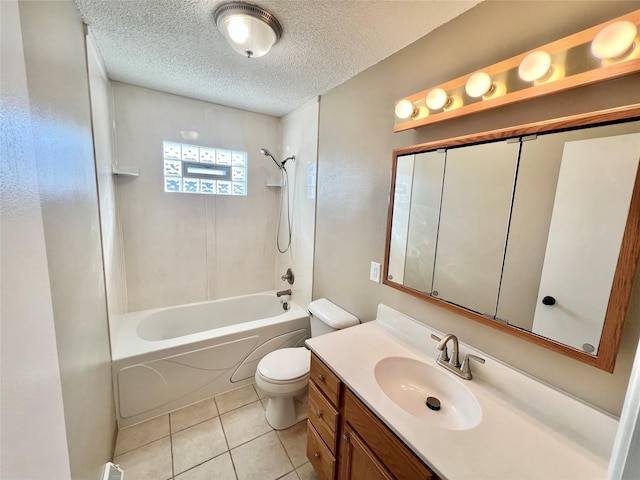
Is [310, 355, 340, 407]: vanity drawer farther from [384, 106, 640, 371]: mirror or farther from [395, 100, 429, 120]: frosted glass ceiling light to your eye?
[395, 100, 429, 120]: frosted glass ceiling light

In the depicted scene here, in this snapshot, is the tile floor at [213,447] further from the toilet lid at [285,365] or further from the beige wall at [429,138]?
the beige wall at [429,138]

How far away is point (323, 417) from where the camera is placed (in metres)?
1.24

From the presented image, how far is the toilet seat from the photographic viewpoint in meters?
1.65

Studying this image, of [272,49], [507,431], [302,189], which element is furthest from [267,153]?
[507,431]

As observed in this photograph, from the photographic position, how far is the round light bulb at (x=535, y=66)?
84 centimetres

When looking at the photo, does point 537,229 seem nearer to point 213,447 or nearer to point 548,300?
point 548,300

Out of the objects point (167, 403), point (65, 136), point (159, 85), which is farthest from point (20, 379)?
point (159, 85)

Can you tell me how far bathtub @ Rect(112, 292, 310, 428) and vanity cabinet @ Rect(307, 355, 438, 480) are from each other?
0.94 metres

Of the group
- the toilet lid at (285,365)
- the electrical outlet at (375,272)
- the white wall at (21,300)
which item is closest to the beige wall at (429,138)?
the electrical outlet at (375,272)

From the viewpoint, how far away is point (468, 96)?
1078 mm

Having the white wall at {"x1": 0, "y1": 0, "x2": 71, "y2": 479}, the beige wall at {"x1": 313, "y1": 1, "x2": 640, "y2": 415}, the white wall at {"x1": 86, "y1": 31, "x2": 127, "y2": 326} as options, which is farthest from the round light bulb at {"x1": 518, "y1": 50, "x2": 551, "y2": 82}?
the white wall at {"x1": 86, "y1": 31, "x2": 127, "y2": 326}

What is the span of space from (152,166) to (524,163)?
106 inches

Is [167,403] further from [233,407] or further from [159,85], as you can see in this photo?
[159,85]

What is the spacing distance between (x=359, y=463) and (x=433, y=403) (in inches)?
15.7
